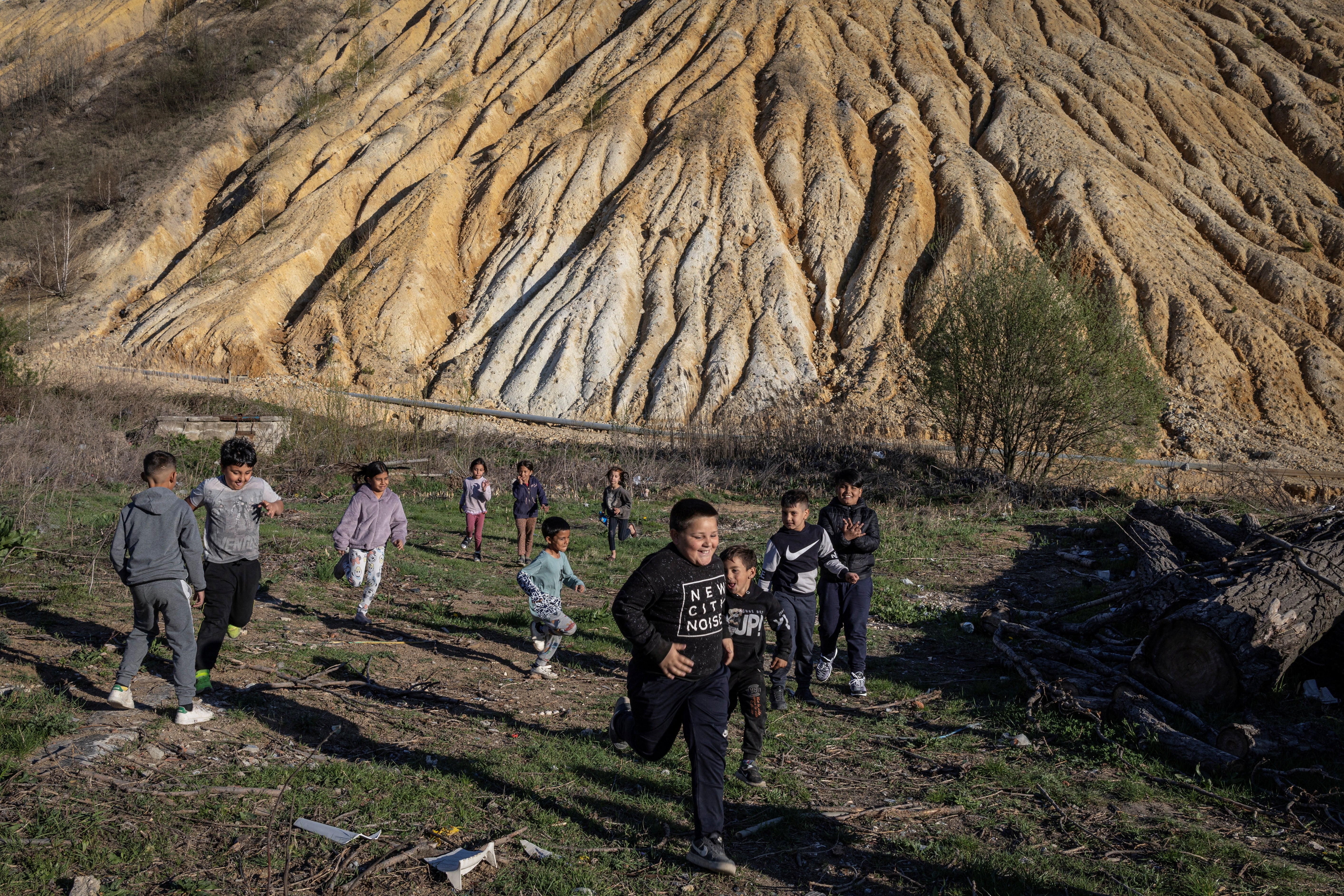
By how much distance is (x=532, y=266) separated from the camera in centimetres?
3372

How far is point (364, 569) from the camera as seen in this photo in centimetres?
810

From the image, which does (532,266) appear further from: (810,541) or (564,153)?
(810,541)

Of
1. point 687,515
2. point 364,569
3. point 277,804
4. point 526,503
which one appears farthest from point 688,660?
point 526,503

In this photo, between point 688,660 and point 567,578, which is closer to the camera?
point 688,660

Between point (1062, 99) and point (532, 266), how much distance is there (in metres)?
25.1

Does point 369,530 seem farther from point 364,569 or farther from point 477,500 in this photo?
point 477,500

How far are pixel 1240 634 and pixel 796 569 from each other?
3.59 m

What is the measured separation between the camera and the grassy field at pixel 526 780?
160 inches

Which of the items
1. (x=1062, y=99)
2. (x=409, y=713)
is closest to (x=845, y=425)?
(x=409, y=713)

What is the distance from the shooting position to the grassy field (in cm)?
407

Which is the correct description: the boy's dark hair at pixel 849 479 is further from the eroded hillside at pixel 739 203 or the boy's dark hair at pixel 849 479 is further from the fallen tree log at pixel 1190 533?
the eroded hillside at pixel 739 203

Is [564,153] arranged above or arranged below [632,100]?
below

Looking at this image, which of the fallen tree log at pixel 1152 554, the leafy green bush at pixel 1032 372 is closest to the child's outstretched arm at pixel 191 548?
the fallen tree log at pixel 1152 554

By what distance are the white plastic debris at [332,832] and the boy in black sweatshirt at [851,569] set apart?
3.90m
